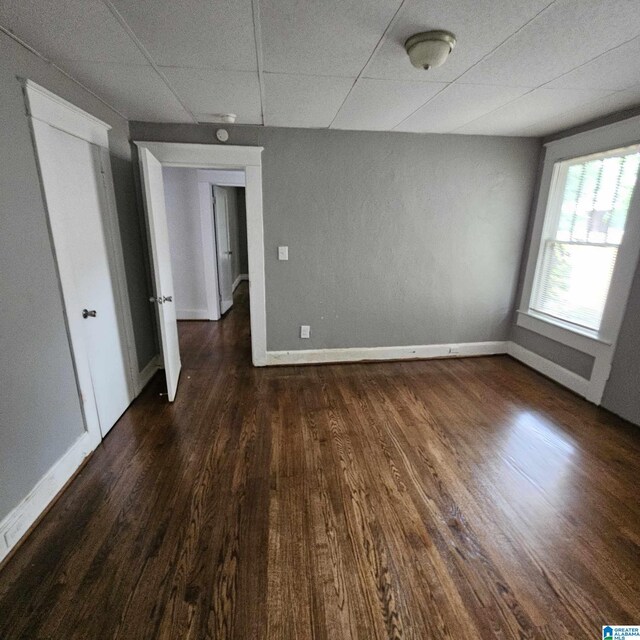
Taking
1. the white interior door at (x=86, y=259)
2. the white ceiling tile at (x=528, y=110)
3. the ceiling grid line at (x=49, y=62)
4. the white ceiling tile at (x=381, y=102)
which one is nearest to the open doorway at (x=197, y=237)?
the ceiling grid line at (x=49, y=62)

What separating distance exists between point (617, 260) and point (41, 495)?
4.15 m

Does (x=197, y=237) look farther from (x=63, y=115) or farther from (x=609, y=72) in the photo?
(x=609, y=72)

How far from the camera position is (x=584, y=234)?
292cm


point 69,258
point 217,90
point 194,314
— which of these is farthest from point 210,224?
point 69,258

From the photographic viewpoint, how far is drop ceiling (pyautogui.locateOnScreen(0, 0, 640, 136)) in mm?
1333

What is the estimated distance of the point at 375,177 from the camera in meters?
3.21

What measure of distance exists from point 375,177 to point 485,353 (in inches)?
93.8

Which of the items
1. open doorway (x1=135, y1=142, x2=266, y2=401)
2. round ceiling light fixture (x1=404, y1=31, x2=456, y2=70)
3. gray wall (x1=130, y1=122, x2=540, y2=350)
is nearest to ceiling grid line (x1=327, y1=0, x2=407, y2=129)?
round ceiling light fixture (x1=404, y1=31, x2=456, y2=70)

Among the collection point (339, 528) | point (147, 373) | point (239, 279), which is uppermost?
point (239, 279)

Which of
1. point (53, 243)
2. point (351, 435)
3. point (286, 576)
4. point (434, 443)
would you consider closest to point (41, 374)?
point (53, 243)

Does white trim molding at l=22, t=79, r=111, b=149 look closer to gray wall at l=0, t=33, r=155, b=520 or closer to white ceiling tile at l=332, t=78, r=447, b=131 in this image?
gray wall at l=0, t=33, r=155, b=520

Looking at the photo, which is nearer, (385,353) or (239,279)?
(385,353)

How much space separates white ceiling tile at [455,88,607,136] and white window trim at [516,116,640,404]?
423 mm

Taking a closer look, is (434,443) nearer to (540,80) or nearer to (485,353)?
(485,353)
